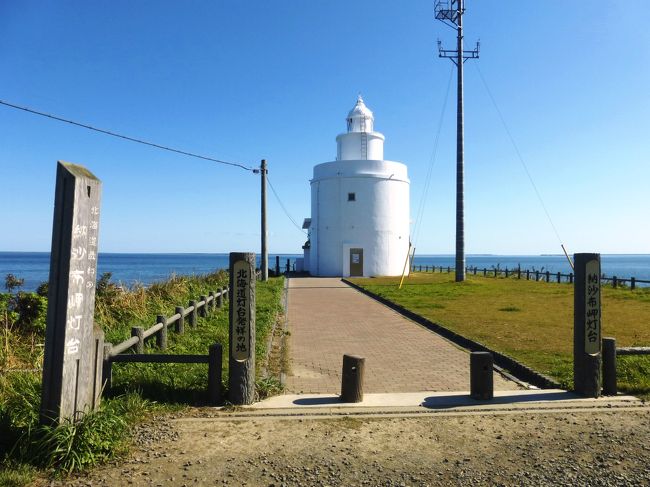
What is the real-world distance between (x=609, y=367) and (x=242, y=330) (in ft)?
15.8

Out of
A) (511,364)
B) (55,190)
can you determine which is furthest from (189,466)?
(511,364)

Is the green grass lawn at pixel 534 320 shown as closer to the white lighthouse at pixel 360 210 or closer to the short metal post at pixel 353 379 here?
the short metal post at pixel 353 379

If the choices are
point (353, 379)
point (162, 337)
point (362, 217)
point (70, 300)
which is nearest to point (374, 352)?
point (353, 379)

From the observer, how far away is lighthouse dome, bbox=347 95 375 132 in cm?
3397

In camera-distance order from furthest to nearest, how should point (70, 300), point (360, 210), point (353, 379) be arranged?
1. point (360, 210)
2. point (353, 379)
3. point (70, 300)

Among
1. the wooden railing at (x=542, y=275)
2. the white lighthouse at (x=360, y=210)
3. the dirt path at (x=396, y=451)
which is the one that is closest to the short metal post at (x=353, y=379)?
the dirt path at (x=396, y=451)

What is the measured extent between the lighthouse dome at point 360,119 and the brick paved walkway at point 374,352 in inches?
812

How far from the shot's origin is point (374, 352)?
9383 mm

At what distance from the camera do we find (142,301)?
1241 centimetres

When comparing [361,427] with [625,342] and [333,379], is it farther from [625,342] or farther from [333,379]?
[625,342]

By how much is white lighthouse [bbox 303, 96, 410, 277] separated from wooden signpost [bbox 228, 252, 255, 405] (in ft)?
85.6

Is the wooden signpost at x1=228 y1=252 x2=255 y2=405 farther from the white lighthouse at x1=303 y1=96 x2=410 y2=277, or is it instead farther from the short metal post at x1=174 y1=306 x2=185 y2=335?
the white lighthouse at x1=303 y1=96 x2=410 y2=277

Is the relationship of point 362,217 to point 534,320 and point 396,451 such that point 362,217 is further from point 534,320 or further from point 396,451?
point 396,451

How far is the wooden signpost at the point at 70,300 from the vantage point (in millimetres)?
4484
